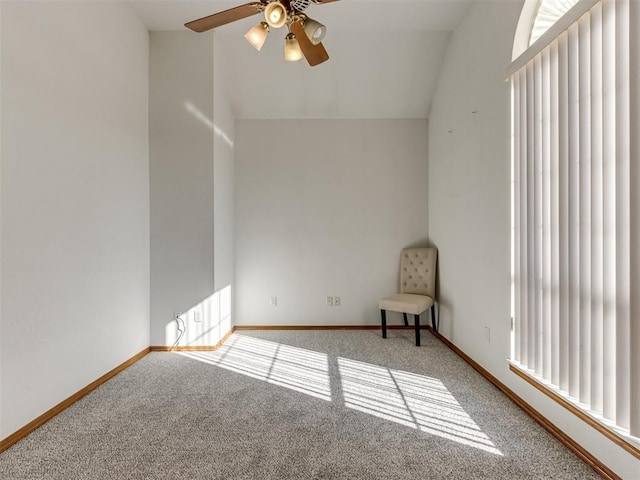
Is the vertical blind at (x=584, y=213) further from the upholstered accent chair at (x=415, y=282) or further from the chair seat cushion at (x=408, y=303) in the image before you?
the upholstered accent chair at (x=415, y=282)

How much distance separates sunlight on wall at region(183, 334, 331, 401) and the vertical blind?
58.1 inches

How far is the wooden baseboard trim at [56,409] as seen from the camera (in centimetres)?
196

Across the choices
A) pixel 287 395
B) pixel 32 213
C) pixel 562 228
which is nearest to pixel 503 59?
pixel 562 228

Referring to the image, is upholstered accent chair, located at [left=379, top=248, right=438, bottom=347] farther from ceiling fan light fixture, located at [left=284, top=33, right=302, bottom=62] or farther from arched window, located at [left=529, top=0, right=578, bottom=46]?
ceiling fan light fixture, located at [left=284, top=33, right=302, bottom=62]

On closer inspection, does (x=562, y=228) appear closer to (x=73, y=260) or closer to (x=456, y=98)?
(x=456, y=98)

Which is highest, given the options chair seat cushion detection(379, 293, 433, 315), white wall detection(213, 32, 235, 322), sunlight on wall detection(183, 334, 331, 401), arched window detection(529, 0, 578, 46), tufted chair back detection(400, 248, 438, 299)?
arched window detection(529, 0, 578, 46)

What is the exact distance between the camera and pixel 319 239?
4.53m

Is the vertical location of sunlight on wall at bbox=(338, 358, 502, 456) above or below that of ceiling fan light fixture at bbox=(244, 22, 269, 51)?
below

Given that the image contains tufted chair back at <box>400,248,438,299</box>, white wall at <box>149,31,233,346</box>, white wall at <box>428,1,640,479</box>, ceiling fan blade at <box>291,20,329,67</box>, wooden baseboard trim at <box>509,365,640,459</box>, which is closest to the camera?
wooden baseboard trim at <box>509,365,640,459</box>

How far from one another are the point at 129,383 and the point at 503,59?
12.2 feet

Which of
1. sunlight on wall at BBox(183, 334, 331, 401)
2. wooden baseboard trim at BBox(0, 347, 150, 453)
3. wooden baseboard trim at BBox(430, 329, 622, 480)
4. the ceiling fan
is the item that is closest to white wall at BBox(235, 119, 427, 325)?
sunlight on wall at BBox(183, 334, 331, 401)

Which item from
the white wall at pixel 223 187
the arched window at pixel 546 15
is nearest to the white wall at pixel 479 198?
the arched window at pixel 546 15

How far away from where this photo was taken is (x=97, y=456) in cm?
183

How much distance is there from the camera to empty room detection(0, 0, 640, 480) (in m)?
1.74
